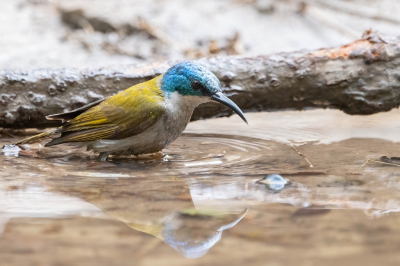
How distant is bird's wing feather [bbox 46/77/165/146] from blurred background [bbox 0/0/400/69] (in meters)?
3.57

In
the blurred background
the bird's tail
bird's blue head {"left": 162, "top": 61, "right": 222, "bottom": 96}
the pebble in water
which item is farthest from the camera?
the blurred background

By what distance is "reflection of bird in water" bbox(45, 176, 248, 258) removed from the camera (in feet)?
7.45

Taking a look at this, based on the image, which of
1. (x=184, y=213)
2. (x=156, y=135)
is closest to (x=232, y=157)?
(x=156, y=135)

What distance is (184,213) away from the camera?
2635 mm

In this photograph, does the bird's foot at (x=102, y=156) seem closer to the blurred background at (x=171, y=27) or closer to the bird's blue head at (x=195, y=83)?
the bird's blue head at (x=195, y=83)

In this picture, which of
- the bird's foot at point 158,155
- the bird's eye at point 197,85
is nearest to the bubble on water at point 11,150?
the bird's foot at point 158,155

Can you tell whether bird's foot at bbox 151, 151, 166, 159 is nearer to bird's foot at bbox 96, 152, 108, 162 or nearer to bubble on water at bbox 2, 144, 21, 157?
bird's foot at bbox 96, 152, 108, 162

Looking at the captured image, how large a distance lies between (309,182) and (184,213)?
3.02ft

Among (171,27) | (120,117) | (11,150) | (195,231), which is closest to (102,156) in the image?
(120,117)

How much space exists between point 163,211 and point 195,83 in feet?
5.31

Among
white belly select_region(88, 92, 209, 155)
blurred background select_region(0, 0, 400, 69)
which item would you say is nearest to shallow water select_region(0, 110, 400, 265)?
white belly select_region(88, 92, 209, 155)

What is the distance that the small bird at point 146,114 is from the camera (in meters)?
4.07

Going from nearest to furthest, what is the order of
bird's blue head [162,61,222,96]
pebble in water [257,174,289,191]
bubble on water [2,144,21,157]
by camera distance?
pebble in water [257,174,289,191] → bird's blue head [162,61,222,96] → bubble on water [2,144,21,157]

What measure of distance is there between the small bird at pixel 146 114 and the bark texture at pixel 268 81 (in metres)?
0.43
